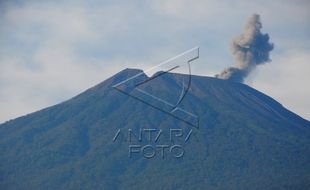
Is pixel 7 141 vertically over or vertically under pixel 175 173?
over

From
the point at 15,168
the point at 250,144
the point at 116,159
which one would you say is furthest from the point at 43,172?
the point at 250,144

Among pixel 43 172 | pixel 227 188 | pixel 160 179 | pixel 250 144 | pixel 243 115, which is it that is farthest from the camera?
pixel 243 115

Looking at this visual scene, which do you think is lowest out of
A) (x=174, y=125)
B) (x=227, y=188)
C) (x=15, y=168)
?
(x=227, y=188)

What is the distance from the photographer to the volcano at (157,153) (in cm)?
15275

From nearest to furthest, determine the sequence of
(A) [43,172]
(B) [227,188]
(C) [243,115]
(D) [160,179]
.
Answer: (B) [227,188] < (D) [160,179] < (A) [43,172] < (C) [243,115]

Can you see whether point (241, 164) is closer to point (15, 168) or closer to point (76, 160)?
point (76, 160)

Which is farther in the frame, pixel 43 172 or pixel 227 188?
pixel 43 172

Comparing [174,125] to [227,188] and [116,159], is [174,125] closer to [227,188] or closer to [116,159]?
[116,159]

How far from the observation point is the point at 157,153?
177125 mm

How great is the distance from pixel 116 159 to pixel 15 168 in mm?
25714

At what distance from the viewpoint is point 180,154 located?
18325 centimetres

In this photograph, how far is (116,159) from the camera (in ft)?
557

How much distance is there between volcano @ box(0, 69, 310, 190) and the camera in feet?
501

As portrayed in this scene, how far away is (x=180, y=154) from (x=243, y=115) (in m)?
26.2
